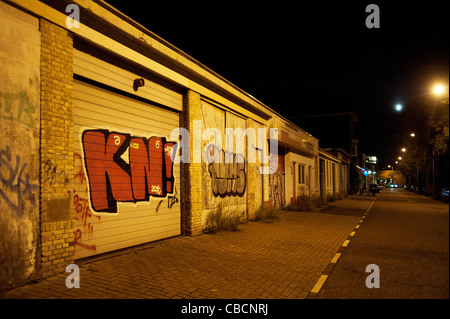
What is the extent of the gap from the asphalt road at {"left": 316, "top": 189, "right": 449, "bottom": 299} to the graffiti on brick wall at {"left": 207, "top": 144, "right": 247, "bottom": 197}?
4529mm

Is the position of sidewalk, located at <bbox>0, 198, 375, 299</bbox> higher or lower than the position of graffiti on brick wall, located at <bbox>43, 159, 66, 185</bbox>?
lower

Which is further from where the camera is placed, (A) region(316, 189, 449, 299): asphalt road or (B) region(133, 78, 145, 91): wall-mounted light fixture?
(B) region(133, 78, 145, 91): wall-mounted light fixture

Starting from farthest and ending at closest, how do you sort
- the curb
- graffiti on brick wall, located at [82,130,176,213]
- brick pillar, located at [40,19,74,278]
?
graffiti on brick wall, located at [82,130,176,213] < brick pillar, located at [40,19,74,278] < the curb

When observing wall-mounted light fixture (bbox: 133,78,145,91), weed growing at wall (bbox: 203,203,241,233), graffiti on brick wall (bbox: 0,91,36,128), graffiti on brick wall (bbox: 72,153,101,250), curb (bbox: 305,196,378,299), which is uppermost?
wall-mounted light fixture (bbox: 133,78,145,91)

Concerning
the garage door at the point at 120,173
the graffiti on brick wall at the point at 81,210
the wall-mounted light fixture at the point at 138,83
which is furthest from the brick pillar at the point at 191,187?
the graffiti on brick wall at the point at 81,210

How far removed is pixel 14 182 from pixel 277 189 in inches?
554

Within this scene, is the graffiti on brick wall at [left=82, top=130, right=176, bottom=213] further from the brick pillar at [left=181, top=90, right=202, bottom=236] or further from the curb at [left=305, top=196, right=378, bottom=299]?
the curb at [left=305, top=196, right=378, bottom=299]

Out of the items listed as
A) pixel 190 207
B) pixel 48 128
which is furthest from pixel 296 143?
pixel 48 128

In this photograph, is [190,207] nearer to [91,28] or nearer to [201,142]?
[201,142]

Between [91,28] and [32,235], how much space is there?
4030 millimetres

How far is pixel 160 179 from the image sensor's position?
8.73 meters

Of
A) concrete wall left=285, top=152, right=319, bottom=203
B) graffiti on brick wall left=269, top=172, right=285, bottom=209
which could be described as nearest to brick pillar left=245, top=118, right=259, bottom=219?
graffiti on brick wall left=269, top=172, right=285, bottom=209

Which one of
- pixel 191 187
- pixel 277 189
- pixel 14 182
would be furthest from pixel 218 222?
pixel 277 189

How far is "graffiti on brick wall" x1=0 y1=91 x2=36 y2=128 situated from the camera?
Answer: 4.89m
